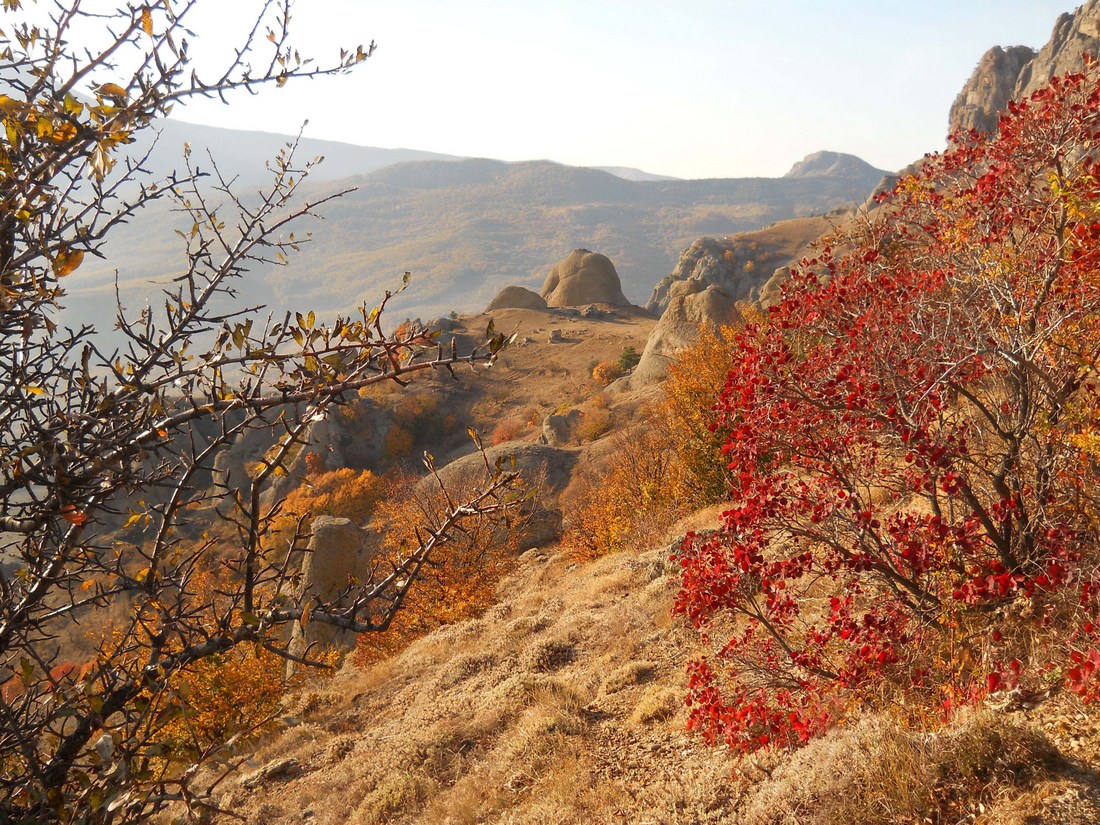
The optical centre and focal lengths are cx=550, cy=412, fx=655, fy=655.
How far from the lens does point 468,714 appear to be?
916 cm

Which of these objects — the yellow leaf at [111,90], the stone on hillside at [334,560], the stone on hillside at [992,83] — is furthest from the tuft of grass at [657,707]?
the stone on hillside at [992,83]

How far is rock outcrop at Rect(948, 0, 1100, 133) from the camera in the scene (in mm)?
62656

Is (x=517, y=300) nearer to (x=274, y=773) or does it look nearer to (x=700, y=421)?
(x=700, y=421)

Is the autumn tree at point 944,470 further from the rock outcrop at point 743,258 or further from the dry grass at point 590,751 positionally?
the rock outcrop at point 743,258

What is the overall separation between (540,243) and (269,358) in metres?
184

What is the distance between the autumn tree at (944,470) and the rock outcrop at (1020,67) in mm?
66655

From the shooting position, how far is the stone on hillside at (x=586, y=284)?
213 ft

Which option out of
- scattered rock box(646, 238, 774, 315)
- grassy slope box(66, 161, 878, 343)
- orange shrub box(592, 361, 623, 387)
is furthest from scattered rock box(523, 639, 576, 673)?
grassy slope box(66, 161, 878, 343)

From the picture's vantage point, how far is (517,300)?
62375mm

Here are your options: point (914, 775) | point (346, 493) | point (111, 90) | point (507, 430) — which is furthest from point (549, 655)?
point (507, 430)

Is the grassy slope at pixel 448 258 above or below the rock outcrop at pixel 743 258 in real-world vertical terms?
above

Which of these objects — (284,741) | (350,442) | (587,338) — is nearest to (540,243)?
(587,338)

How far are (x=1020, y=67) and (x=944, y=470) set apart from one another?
9605 centimetres

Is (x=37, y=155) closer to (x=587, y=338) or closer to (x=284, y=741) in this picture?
(x=284, y=741)
